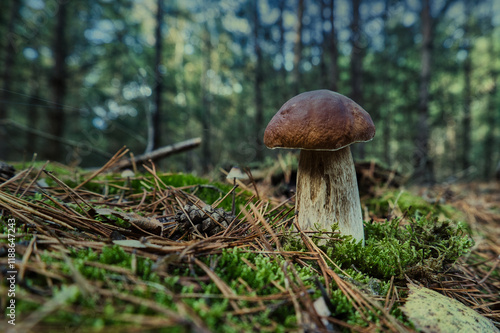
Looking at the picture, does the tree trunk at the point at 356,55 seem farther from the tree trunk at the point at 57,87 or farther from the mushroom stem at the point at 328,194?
the tree trunk at the point at 57,87

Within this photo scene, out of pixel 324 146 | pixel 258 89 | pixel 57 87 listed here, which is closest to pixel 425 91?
pixel 258 89

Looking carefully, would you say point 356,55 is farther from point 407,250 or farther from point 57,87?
point 57,87

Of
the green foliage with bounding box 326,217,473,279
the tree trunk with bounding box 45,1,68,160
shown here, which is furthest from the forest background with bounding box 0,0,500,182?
the green foliage with bounding box 326,217,473,279

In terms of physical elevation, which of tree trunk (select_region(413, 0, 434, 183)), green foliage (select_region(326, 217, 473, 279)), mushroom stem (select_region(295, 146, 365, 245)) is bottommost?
green foliage (select_region(326, 217, 473, 279))

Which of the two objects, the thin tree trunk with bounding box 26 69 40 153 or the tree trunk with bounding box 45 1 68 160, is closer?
the tree trunk with bounding box 45 1 68 160

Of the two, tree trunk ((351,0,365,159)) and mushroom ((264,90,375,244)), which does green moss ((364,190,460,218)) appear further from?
tree trunk ((351,0,365,159))

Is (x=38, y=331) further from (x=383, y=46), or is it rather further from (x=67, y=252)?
(x=383, y=46)
